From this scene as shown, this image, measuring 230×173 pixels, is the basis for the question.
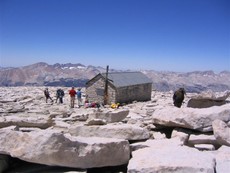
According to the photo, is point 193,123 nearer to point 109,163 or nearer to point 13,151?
point 109,163

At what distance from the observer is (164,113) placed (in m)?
9.20

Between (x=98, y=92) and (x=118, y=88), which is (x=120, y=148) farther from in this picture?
(x=98, y=92)

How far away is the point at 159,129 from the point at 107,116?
1966 mm

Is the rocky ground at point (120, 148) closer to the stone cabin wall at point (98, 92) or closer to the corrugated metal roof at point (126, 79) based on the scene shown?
the stone cabin wall at point (98, 92)

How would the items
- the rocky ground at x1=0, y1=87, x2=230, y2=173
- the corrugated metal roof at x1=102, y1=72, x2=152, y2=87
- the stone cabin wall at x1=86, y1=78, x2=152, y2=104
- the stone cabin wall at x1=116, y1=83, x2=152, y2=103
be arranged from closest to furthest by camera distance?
1. the rocky ground at x1=0, y1=87, x2=230, y2=173
2. the stone cabin wall at x1=86, y1=78, x2=152, y2=104
3. the stone cabin wall at x1=116, y1=83, x2=152, y2=103
4. the corrugated metal roof at x1=102, y1=72, x2=152, y2=87

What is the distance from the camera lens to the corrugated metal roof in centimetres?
2797

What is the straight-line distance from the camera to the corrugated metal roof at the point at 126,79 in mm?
27969

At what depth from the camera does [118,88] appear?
27.1 metres

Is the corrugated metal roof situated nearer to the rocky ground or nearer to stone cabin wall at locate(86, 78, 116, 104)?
stone cabin wall at locate(86, 78, 116, 104)

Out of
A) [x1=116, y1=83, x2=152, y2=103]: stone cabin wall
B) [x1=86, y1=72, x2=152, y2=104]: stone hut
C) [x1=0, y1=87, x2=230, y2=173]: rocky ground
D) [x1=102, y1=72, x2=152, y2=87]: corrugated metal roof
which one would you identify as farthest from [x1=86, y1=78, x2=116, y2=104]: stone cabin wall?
[x1=0, y1=87, x2=230, y2=173]: rocky ground

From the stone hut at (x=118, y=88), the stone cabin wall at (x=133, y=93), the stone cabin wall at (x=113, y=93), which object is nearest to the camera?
the stone cabin wall at (x=113, y=93)

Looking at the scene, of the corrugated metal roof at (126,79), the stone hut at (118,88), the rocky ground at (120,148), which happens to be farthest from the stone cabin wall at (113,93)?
the rocky ground at (120,148)

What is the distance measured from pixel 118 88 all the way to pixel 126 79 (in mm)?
2952

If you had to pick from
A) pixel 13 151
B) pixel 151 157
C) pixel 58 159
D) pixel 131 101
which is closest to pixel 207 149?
pixel 151 157
